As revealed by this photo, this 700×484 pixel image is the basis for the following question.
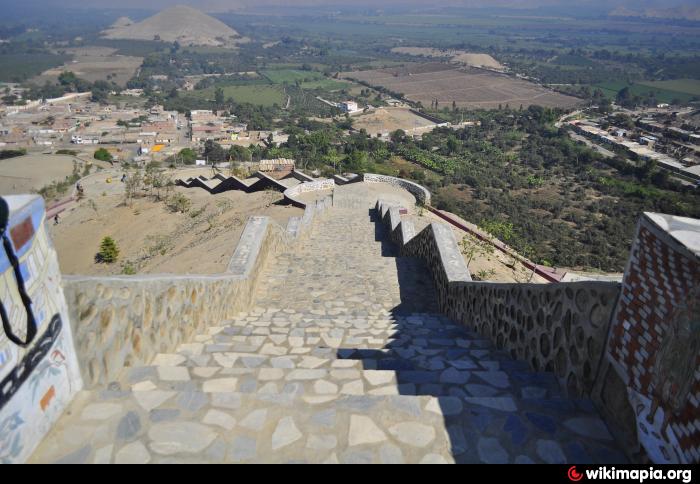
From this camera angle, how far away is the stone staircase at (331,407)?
7.98 feet

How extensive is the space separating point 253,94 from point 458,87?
144 ft

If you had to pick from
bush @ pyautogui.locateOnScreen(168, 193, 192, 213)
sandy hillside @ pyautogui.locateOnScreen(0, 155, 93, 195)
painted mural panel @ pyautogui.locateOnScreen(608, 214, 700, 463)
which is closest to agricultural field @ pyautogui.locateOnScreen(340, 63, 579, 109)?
sandy hillside @ pyautogui.locateOnScreen(0, 155, 93, 195)

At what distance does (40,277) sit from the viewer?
2395mm

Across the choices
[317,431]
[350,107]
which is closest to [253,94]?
[350,107]

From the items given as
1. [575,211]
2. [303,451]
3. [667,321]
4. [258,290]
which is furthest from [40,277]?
[575,211]

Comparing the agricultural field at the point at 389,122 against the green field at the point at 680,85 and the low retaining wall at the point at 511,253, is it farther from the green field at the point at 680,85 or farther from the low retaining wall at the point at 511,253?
the green field at the point at 680,85

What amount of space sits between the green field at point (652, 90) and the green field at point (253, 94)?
64932 mm

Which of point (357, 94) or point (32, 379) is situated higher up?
point (32, 379)

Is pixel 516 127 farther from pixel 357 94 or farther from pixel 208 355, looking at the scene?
pixel 208 355

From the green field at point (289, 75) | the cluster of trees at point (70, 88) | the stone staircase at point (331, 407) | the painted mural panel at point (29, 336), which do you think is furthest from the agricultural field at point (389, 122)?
the painted mural panel at point (29, 336)

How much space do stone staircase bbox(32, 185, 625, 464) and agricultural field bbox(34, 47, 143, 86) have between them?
11472 cm

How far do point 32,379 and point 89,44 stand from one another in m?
202

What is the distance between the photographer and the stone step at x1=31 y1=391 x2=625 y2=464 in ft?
7.84

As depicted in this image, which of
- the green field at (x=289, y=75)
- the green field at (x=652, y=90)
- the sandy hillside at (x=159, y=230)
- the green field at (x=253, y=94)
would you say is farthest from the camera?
the green field at (x=289, y=75)
